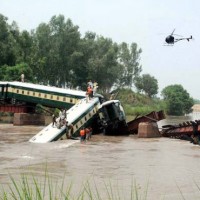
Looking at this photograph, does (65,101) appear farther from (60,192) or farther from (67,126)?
(60,192)

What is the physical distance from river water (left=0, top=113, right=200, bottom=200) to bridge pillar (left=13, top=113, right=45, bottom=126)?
20.0 meters

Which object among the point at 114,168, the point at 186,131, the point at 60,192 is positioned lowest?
the point at 114,168

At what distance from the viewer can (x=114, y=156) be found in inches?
696

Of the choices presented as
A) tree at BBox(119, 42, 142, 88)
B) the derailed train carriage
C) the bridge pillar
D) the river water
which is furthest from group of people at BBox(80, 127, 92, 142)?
tree at BBox(119, 42, 142, 88)

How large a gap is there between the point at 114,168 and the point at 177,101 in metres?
115

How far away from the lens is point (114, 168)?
14055 mm

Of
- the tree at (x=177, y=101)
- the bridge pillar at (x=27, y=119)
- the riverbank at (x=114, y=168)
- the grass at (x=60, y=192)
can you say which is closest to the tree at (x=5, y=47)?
the bridge pillar at (x=27, y=119)

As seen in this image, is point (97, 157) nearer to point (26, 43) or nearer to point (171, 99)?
point (26, 43)

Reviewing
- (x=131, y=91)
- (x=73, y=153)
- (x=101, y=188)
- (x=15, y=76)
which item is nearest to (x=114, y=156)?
(x=73, y=153)

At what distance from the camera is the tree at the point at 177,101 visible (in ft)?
409

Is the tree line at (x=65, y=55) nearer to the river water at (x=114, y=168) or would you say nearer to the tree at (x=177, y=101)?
the tree at (x=177, y=101)

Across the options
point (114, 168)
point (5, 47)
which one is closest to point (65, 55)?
point (5, 47)

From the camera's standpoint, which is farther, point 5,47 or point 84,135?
point 5,47

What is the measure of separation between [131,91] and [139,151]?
9312cm
